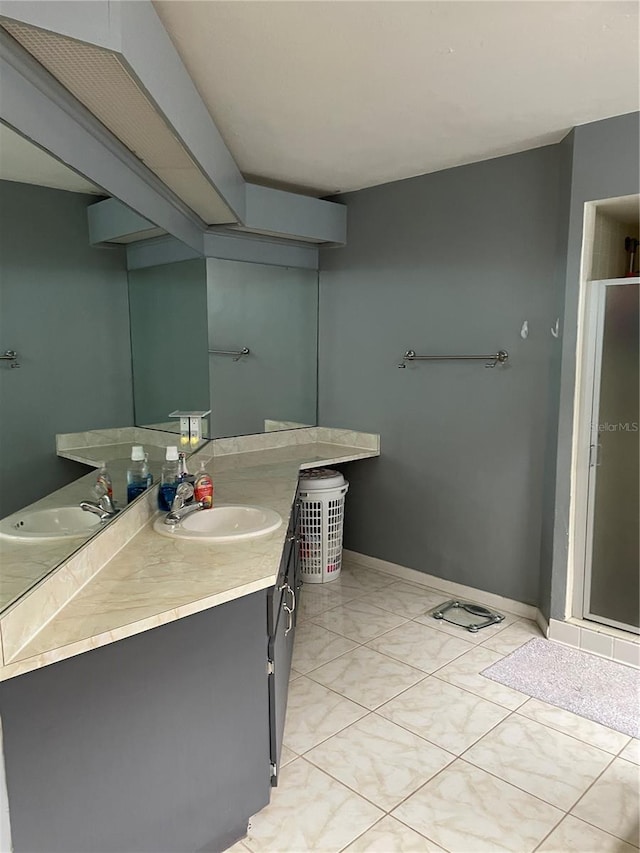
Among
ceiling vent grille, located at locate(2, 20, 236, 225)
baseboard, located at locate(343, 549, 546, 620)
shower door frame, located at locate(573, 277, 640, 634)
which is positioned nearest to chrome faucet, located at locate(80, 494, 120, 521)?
ceiling vent grille, located at locate(2, 20, 236, 225)

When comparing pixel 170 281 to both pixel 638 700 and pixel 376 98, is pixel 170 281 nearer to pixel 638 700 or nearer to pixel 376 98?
pixel 376 98

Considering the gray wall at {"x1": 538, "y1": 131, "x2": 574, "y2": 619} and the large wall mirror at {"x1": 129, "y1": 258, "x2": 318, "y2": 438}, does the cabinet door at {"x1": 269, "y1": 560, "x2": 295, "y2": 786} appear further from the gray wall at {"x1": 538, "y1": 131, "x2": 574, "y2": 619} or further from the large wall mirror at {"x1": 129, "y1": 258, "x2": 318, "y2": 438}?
the gray wall at {"x1": 538, "y1": 131, "x2": 574, "y2": 619}

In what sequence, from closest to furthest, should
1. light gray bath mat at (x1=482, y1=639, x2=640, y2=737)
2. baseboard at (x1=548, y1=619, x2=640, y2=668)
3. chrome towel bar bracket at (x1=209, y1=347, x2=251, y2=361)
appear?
light gray bath mat at (x1=482, y1=639, x2=640, y2=737)
baseboard at (x1=548, y1=619, x2=640, y2=668)
chrome towel bar bracket at (x1=209, y1=347, x2=251, y2=361)

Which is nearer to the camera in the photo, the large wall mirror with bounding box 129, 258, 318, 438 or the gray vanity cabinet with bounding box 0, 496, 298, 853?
the gray vanity cabinet with bounding box 0, 496, 298, 853

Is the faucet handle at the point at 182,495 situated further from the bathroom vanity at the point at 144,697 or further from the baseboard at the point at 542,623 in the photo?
the baseboard at the point at 542,623

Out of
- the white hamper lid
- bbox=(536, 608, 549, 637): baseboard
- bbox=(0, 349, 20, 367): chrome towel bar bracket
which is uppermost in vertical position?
bbox=(0, 349, 20, 367): chrome towel bar bracket

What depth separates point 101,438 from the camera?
1803mm

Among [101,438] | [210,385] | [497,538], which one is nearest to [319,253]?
[210,385]

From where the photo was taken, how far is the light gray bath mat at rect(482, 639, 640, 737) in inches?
95.9

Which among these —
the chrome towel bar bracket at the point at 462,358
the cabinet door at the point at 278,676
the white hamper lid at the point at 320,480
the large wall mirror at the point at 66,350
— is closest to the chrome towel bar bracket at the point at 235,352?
the large wall mirror at the point at 66,350

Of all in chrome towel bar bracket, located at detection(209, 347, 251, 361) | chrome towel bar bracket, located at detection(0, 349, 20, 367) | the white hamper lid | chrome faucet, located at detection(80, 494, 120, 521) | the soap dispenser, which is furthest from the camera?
the white hamper lid

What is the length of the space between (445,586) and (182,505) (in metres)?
1.92

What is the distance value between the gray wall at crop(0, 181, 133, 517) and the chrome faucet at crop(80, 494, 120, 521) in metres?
0.14

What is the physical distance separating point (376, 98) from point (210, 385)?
177cm
